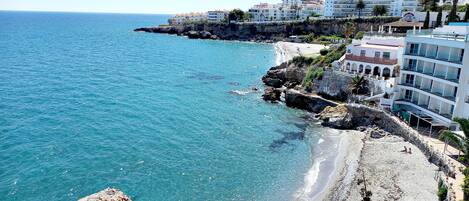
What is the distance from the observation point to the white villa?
6125 centimetres

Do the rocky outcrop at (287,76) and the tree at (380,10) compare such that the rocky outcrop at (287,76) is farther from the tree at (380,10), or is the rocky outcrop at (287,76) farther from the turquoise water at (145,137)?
the tree at (380,10)

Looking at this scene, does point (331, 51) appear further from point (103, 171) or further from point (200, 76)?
point (103, 171)

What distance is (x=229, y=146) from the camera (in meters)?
48.3

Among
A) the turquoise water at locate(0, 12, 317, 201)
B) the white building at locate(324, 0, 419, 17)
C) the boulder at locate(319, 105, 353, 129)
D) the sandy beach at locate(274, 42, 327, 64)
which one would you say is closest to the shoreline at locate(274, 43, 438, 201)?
the turquoise water at locate(0, 12, 317, 201)

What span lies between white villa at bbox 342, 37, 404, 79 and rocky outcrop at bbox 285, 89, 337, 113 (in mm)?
7046

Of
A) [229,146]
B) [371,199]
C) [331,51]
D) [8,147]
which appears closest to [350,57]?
[331,51]

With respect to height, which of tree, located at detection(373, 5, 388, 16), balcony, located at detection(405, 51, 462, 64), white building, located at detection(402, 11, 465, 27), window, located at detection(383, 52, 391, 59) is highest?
tree, located at detection(373, 5, 388, 16)

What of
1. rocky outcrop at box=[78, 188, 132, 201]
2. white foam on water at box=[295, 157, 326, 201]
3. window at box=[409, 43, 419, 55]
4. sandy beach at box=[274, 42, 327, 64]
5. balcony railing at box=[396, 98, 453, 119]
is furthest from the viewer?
sandy beach at box=[274, 42, 327, 64]

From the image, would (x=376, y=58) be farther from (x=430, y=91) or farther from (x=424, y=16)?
(x=424, y=16)

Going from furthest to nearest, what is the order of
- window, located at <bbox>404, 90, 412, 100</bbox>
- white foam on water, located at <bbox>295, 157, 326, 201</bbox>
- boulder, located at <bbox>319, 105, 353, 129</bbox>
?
boulder, located at <bbox>319, 105, 353, 129</bbox> < window, located at <bbox>404, 90, 412, 100</bbox> < white foam on water, located at <bbox>295, 157, 326, 201</bbox>

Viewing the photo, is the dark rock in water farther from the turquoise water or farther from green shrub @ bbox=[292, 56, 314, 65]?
green shrub @ bbox=[292, 56, 314, 65]

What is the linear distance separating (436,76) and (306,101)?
70.4ft

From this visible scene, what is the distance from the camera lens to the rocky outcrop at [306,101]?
6208 centimetres

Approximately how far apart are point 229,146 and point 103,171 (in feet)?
51.0
